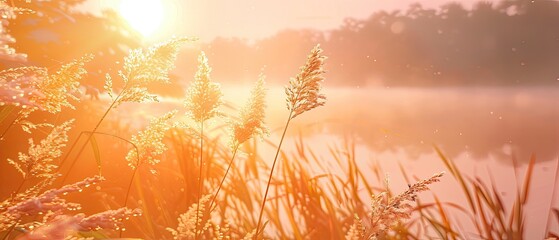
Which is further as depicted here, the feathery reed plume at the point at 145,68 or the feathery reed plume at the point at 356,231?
the feathery reed plume at the point at 145,68

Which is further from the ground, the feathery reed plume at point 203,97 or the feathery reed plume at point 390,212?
the feathery reed plume at point 203,97

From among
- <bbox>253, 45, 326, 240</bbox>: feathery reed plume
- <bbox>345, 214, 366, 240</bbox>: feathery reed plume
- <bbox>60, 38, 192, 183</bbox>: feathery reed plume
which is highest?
<bbox>60, 38, 192, 183</bbox>: feathery reed plume

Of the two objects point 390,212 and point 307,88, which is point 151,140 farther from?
point 390,212

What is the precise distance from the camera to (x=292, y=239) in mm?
2848

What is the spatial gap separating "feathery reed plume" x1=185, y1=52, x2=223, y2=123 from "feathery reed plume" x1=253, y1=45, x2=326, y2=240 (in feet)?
0.93

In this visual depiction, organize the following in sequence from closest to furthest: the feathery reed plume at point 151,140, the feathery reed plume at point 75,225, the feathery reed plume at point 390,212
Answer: the feathery reed plume at point 75,225 → the feathery reed plume at point 390,212 → the feathery reed plume at point 151,140

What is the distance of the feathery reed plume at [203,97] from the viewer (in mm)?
1705

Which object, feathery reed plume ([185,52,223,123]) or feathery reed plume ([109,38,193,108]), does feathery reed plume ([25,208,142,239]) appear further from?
feathery reed plume ([185,52,223,123])

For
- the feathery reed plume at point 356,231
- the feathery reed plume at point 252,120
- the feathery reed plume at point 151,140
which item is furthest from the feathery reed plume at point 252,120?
the feathery reed plume at point 356,231

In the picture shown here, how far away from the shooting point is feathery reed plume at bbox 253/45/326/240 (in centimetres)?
146

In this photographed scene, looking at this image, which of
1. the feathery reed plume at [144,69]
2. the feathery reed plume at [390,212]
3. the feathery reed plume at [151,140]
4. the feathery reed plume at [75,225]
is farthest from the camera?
the feathery reed plume at [151,140]

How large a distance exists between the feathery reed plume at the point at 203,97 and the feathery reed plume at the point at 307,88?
28 cm

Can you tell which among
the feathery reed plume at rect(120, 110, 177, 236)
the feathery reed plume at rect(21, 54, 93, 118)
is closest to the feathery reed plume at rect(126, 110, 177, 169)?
the feathery reed plume at rect(120, 110, 177, 236)

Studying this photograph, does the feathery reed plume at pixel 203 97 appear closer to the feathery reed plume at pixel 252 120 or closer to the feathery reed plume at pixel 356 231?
the feathery reed plume at pixel 252 120
